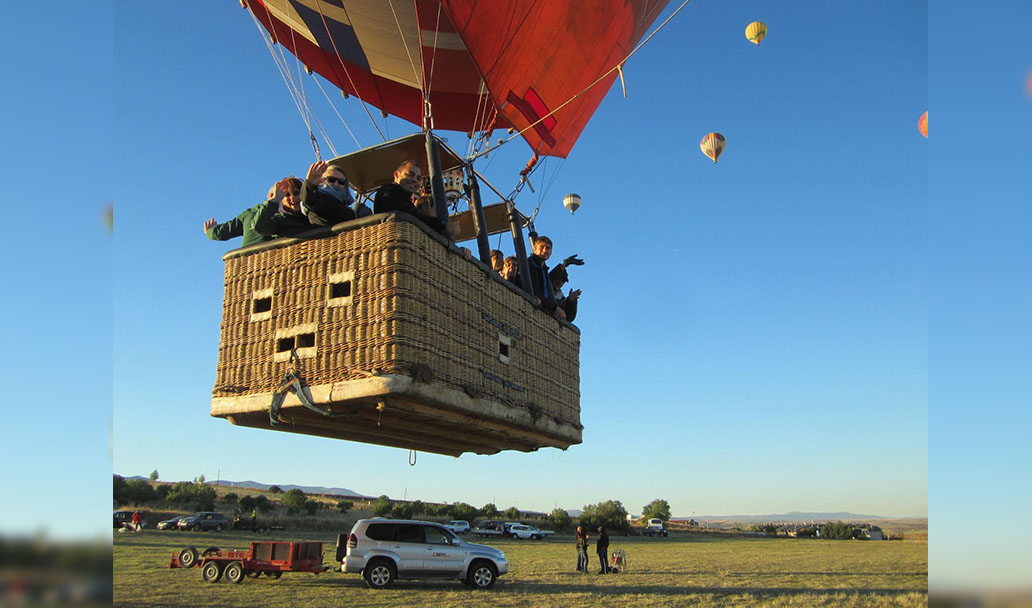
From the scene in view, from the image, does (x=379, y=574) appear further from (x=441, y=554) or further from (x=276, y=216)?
(x=276, y=216)

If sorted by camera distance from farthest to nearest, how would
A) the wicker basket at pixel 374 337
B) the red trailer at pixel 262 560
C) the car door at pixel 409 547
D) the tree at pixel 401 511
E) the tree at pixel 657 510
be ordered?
the tree at pixel 657 510 < the tree at pixel 401 511 < the red trailer at pixel 262 560 < the car door at pixel 409 547 < the wicker basket at pixel 374 337

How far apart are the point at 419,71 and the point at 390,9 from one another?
0.86 m

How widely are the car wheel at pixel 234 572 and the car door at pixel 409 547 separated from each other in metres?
3.13

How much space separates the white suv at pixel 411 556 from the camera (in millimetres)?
13797

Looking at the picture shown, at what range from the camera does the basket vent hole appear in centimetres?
314

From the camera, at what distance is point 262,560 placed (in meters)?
14.9

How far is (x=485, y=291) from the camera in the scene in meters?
3.66

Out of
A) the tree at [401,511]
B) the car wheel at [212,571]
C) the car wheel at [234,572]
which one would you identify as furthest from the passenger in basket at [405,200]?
the tree at [401,511]

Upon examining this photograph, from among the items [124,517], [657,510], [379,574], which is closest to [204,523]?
[124,517]

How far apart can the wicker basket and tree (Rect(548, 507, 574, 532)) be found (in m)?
48.1

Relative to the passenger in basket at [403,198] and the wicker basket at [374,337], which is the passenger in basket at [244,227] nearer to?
the wicker basket at [374,337]
